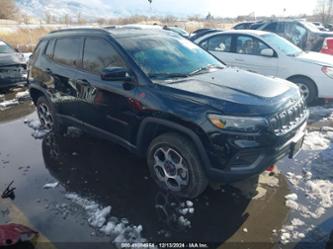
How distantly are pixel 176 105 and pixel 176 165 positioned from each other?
0.73 metres

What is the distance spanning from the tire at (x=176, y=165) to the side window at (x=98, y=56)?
1.16 meters

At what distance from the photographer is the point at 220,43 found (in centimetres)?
838

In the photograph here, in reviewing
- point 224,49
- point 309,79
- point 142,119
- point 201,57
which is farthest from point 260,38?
point 142,119

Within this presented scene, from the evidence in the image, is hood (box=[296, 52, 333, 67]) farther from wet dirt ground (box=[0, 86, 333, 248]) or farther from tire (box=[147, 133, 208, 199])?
tire (box=[147, 133, 208, 199])

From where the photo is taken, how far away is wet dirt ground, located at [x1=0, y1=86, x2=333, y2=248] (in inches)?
129

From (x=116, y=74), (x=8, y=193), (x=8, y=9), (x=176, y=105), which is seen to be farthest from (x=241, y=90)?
(x=8, y=9)

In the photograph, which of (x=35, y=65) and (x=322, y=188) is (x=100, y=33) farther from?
(x=322, y=188)

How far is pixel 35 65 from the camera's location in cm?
590

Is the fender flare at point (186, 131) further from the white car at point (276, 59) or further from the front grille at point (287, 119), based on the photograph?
the white car at point (276, 59)

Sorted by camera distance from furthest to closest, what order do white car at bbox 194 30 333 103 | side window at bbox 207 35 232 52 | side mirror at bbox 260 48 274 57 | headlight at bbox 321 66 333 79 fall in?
1. side window at bbox 207 35 232 52
2. side mirror at bbox 260 48 274 57
3. white car at bbox 194 30 333 103
4. headlight at bbox 321 66 333 79

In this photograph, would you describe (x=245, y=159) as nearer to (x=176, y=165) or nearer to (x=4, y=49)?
(x=176, y=165)

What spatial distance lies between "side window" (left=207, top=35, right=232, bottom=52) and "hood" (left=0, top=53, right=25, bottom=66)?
18.0 feet

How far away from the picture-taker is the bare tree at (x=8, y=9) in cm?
4481

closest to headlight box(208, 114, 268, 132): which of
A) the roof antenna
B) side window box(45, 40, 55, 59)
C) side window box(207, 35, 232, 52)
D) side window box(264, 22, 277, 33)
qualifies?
the roof antenna
